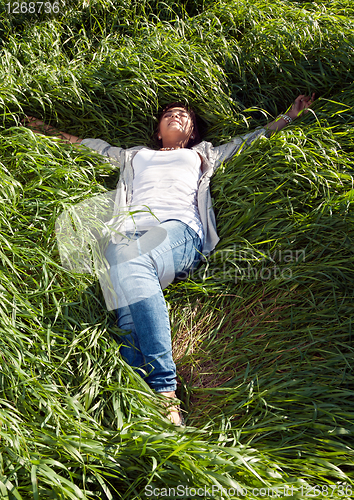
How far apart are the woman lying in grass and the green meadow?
0.11m

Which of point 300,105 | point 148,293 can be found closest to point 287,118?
point 300,105

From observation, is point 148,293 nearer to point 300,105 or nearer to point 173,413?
point 173,413

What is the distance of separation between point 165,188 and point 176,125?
0.66 m

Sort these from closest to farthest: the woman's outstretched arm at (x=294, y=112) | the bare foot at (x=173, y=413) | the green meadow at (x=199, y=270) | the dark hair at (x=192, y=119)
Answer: the green meadow at (x=199, y=270), the bare foot at (x=173, y=413), the woman's outstretched arm at (x=294, y=112), the dark hair at (x=192, y=119)

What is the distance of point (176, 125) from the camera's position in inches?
112

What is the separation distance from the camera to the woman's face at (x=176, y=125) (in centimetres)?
287

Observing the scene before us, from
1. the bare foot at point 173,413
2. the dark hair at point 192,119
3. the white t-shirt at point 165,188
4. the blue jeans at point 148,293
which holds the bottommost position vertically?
the bare foot at point 173,413

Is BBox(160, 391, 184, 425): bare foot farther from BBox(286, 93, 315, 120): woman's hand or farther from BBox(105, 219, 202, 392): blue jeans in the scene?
BBox(286, 93, 315, 120): woman's hand

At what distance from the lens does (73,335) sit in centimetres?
185

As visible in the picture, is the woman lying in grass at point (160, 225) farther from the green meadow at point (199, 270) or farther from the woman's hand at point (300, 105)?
the green meadow at point (199, 270)

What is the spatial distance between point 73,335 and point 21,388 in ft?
1.12

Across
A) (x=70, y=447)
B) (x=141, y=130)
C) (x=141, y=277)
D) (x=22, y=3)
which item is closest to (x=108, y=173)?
(x=141, y=130)

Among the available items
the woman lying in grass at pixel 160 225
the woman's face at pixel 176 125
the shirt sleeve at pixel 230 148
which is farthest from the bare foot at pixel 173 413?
the woman's face at pixel 176 125

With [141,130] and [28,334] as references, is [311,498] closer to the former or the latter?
[28,334]
